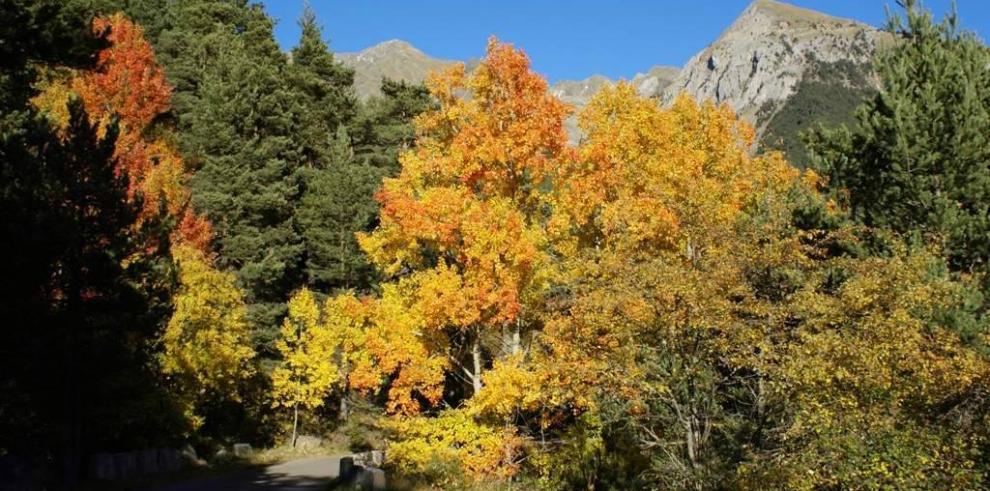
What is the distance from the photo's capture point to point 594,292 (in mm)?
14781

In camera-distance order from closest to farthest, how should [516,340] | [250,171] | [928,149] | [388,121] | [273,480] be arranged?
[928,149] < [516,340] < [273,480] < [250,171] < [388,121]

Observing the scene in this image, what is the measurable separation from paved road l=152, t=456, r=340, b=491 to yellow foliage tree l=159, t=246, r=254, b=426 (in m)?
3.37

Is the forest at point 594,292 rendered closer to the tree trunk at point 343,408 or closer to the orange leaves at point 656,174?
the orange leaves at point 656,174

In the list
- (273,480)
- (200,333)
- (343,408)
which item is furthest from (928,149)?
(343,408)

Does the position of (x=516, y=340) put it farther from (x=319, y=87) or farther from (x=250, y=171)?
(x=319, y=87)

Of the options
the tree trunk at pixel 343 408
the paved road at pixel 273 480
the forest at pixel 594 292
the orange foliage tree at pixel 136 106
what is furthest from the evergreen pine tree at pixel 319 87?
Answer: the paved road at pixel 273 480

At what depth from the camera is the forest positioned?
38.7ft

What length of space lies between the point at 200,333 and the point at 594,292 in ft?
58.3

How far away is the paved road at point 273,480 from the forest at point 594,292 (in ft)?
9.32

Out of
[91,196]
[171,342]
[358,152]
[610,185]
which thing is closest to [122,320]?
[91,196]

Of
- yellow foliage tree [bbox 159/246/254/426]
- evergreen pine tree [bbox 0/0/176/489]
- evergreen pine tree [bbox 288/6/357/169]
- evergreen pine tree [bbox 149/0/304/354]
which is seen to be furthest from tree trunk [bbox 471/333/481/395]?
evergreen pine tree [bbox 288/6/357/169]

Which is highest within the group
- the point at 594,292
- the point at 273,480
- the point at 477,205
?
the point at 477,205

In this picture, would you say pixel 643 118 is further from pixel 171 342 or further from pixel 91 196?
pixel 171 342

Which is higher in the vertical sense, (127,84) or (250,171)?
(127,84)
